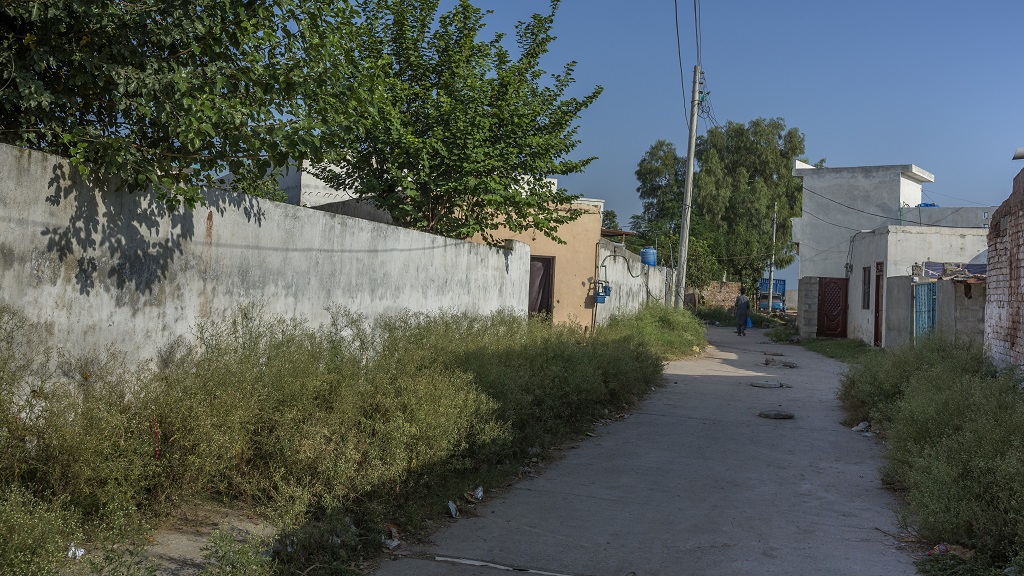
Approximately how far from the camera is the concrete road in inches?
183

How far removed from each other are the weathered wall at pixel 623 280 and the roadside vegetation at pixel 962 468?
9.11 meters

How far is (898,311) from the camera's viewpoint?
17938mm

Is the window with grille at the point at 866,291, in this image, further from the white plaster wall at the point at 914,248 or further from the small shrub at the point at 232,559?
the small shrub at the point at 232,559

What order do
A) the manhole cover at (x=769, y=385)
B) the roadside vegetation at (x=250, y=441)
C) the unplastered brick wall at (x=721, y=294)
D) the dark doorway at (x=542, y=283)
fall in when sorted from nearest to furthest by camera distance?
the roadside vegetation at (x=250, y=441) → the manhole cover at (x=769, y=385) → the dark doorway at (x=542, y=283) → the unplastered brick wall at (x=721, y=294)

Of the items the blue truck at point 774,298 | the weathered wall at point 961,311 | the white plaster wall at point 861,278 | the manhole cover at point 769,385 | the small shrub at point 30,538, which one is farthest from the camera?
the blue truck at point 774,298

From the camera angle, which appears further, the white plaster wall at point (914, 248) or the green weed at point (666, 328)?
the white plaster wall at point (914, 248)

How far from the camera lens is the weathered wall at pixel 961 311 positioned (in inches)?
463

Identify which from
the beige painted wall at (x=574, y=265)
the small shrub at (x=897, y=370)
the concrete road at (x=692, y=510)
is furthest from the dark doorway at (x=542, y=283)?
the small shrub at (x=897, y=370)

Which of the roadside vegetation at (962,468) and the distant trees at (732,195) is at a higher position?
the distant trees at (732,195)

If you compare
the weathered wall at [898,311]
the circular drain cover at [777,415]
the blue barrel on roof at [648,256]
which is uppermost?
the blue barrel on roof at [648,256]

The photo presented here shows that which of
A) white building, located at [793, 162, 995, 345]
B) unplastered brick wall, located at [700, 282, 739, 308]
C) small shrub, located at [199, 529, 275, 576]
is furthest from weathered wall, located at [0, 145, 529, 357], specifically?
unplastered brick wall, located at [700, 282, 739, 308]

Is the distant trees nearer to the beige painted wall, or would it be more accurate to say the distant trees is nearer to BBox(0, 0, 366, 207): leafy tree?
the beige painted wall

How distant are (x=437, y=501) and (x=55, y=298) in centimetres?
273

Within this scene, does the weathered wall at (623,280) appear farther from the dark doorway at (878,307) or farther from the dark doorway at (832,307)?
the dark doorway at (878,307)
